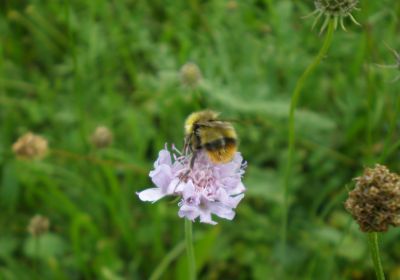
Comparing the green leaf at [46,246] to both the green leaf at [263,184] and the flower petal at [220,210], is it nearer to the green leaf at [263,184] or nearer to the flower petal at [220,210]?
the green leaf at [263,184]

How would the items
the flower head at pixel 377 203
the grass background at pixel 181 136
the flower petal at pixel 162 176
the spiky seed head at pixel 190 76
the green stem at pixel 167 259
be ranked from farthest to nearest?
the grass background at pixel 181 136
the spiky seed head at pixel 190 76
the green stem at pixel 167 259
the flower petal at pixel 162 176
the flower head at pixel 377 203

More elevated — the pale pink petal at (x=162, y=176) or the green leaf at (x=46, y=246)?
the green leaf at (x=46, y=246)

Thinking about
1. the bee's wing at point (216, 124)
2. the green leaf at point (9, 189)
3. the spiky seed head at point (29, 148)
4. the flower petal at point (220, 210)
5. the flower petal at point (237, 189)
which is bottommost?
the flower petal at point (220, 210)

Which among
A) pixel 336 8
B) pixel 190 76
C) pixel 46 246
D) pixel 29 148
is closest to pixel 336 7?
pixel 336 8

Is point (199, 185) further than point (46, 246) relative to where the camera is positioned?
No

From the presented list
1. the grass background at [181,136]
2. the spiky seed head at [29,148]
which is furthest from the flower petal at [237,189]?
the spiky seed head at [29,148]

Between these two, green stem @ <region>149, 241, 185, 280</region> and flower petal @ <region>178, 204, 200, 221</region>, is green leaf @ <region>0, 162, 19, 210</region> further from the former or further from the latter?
flower petal @ <region>178, 204, 200, 221</region>

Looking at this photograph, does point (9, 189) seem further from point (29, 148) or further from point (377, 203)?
point (377, 203)

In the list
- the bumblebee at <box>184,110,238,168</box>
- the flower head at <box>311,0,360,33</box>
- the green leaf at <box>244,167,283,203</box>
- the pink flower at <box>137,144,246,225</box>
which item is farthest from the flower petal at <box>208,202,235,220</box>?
the green leaf at <box>244,167,283,203</box>
